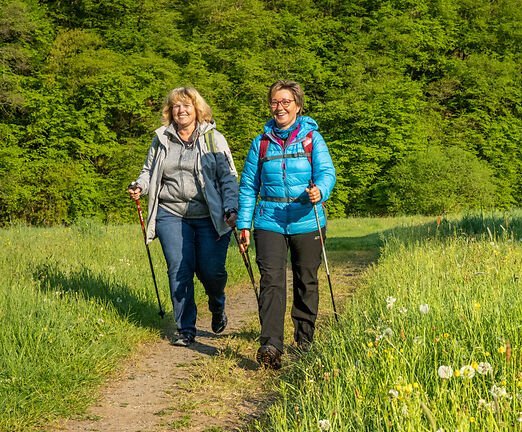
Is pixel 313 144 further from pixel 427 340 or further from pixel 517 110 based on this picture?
pixel 517 110

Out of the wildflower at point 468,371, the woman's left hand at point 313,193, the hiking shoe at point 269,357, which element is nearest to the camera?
the wildflower at point 468,371

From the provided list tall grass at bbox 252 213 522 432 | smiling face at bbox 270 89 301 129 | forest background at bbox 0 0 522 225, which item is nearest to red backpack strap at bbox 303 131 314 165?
smiling face at bbox 270 89 301 129

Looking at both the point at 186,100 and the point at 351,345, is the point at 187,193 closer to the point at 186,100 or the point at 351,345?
the point at 186,100

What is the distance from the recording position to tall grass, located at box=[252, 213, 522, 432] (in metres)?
3.09

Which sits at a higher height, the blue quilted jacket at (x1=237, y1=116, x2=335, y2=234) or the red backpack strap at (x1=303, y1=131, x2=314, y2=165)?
the red backpack strap at (x1=303, y1=131, x2=314, y2=165)

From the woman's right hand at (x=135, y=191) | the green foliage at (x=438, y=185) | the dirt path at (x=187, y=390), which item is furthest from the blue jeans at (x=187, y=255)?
the green foliage at (x=438, y=185)

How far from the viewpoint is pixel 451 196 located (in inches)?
1446

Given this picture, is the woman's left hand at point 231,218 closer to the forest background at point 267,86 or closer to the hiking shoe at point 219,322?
the hiking shoe at point 219,322

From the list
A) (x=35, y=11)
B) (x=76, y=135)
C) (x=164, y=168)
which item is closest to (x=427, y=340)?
(x=164, y=168)

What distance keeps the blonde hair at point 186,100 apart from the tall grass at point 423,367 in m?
2.47

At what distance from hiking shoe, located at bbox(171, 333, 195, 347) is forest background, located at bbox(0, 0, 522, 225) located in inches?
1051

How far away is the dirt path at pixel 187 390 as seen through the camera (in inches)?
195

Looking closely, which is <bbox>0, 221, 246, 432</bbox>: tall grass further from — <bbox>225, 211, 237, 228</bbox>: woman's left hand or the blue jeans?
<bbox>225, 211, 237, 228</bbox>: woman's left hand

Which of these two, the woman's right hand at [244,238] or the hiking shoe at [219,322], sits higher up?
the woman's right hand at [244,238]
